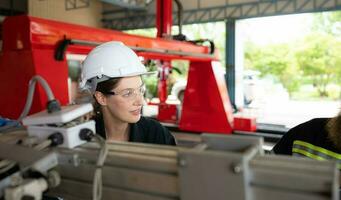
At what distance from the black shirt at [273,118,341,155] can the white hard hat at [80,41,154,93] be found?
0.85 meters

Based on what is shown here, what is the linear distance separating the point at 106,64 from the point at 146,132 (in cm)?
49

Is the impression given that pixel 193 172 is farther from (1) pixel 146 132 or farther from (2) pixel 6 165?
(1) pixel 146 132

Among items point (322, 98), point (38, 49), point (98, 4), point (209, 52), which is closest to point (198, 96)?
point (209, 52)

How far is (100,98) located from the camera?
66.3 inches

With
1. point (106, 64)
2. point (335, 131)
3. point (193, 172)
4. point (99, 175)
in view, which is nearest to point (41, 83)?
point (99, 175)

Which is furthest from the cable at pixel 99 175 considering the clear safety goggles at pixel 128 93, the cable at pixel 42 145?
the clear safety goggles at pixel 128 93

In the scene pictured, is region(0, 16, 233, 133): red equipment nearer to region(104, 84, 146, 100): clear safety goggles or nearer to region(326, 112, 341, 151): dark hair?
region(104, 84, 146, 100): clear safety goggles

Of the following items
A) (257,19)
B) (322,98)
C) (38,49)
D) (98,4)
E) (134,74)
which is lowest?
(322,98)

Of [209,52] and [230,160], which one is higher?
[209,52]

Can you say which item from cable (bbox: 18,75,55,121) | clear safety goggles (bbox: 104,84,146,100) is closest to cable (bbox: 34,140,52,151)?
cable (bbox: 18,75,55,121)

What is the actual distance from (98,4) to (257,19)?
5.50 meters

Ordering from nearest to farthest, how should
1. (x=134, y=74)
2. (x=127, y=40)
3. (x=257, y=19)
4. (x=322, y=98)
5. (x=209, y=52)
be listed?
(x=134, y=74), (x=127, y=40), (x=209, y=52), (x=257, y=19), (x=322, y=98)

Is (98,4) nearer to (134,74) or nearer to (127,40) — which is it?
(127,40)

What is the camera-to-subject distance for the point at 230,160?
545 mm
